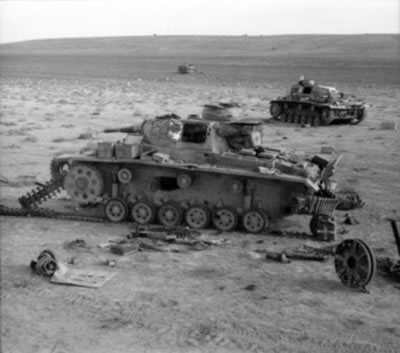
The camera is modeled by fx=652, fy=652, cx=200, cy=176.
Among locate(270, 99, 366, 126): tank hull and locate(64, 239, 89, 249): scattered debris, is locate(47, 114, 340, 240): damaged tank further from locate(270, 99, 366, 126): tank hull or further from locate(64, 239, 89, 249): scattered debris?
locate(270, 99, 366, 126): tank hull

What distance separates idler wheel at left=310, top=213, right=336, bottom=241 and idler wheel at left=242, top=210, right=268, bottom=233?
3.20ft

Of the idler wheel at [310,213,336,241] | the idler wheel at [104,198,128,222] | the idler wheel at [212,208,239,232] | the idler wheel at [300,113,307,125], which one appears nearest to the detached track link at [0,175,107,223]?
the idler wheel at [104,198,128,222]

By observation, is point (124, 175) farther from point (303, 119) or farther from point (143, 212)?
point (303, 119)

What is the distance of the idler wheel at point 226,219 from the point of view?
12961mm

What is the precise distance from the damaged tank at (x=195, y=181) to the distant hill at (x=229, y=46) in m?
92.1

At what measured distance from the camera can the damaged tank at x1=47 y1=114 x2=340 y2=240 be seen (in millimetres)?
12914

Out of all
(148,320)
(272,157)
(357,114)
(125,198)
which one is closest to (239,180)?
(272,157)

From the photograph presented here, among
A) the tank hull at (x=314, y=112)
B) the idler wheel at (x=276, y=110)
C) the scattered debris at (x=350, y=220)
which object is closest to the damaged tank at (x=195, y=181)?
the scattered debris at (x=350, y=220)

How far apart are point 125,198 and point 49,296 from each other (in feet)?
14.5

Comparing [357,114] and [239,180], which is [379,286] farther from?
[357,114]

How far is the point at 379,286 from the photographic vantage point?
1030 cm

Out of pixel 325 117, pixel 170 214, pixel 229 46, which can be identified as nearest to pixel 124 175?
pixel 170 214

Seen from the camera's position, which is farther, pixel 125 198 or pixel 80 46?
pixel 80 46

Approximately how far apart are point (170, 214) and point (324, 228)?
3076 millimetres
